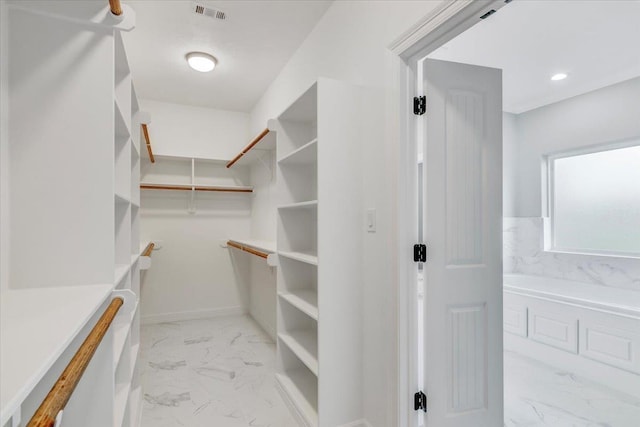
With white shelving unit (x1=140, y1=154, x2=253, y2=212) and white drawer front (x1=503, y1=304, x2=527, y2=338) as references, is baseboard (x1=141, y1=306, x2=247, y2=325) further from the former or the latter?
white drawer front (x1=503, y1=304, x2=527, y2=338)

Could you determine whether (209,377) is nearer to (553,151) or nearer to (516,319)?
(516,319)

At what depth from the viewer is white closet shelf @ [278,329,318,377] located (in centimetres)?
190

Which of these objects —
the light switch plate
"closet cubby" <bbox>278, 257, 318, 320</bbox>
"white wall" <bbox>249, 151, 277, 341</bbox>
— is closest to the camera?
the light switch plate

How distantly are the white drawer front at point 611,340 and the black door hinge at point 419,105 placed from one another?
89.1 inches

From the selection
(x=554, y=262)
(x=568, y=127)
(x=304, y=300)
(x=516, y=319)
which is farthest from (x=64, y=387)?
(x=568, y=127)

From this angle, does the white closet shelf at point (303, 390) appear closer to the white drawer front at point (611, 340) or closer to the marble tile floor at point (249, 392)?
the marble tile floor at point (249, 392)

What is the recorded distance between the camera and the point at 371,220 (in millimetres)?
1765

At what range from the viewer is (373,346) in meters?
1.74

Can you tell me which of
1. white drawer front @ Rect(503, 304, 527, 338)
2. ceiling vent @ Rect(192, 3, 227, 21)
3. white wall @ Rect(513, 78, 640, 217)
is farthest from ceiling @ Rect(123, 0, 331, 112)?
white drawer front @ Rect(503, 304, 527, 338)

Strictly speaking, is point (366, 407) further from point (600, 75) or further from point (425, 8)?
point (600, 75)

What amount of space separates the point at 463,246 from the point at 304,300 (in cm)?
104

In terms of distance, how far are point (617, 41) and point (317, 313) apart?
9.66ft

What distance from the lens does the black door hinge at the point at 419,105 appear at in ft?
5.19

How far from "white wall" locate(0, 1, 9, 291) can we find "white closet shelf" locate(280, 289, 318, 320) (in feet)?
4.29
